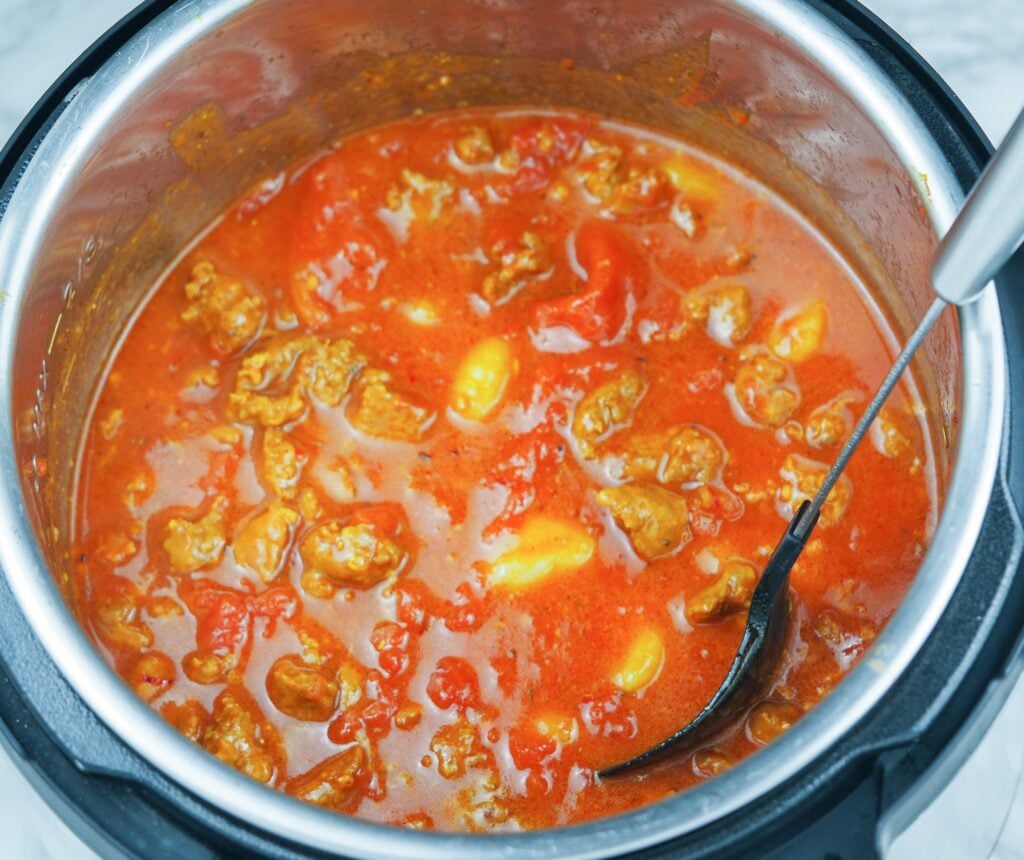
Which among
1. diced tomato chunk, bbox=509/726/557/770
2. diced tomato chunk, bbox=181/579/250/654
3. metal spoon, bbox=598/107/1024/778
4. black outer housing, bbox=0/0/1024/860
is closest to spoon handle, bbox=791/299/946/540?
metal spoon, bbox=598/107/1024/778

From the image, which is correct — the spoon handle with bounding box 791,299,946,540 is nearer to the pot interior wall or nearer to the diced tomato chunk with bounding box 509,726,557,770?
the pot interior wall

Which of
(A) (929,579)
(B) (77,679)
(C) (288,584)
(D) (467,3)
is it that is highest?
(D) (467,3)

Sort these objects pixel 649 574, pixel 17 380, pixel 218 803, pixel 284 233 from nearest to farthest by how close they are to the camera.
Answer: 1. pixel 218 803
2. pixel 17 380
3. pixel 649 574
4. pixel 284 233

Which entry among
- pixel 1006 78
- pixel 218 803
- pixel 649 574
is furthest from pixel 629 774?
pixel 1006 78

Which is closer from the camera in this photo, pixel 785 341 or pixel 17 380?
pixel 17 380

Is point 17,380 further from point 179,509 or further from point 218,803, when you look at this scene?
point 218,803

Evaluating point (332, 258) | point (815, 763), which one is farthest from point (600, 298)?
point (815, 763)

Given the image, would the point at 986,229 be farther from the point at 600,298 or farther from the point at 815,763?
the point at 600,298
